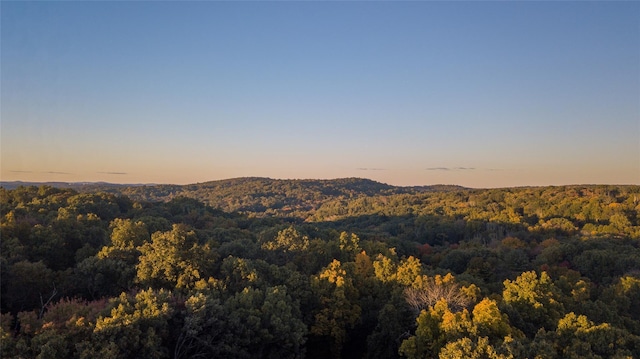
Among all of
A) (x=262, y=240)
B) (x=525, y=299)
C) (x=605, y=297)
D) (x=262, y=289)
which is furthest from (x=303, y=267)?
(x=605, y=297)

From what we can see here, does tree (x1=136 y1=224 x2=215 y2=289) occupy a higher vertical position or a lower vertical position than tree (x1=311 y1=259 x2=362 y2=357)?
higher

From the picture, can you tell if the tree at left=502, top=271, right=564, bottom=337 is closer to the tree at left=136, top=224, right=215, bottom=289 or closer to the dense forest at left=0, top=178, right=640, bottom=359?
the dense forest at left=0, top=178, right=640, bottom=359

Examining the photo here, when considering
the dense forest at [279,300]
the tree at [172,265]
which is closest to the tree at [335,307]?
the dense forest at [279,300]

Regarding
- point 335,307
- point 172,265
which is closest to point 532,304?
point 335,307

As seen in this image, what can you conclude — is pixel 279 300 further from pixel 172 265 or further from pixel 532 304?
pixel 532 304

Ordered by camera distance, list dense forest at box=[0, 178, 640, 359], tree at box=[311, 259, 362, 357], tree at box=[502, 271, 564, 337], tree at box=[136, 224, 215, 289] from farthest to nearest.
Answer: tree at box=[311, 259, 362, 357] → tree at box=[136, 224, 215, 289] → tree at box=[502, 271, 564, 337] → dense forest at box=[0, 178, 640, 359]

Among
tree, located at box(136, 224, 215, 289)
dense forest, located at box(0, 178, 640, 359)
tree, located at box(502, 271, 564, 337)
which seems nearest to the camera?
dense forest, located at box(0, 178, 640, 359)

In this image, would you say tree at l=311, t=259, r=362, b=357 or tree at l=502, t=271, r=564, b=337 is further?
tree at l=311, t=259, r=362, b=357

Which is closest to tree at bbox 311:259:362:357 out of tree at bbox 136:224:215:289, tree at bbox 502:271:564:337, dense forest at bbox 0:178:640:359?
dense forest at bbox 0:178:640:359

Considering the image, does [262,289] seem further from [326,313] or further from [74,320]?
[74,320]

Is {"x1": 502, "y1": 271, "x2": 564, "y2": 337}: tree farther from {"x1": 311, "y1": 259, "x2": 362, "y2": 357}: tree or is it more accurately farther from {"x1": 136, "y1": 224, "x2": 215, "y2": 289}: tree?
{"x1": 136, "y1": 224, "x2": 215, "y2": 289}: tree

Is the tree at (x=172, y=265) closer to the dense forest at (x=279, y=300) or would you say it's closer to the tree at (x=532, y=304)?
the dense forest at (x=279, y=300)
